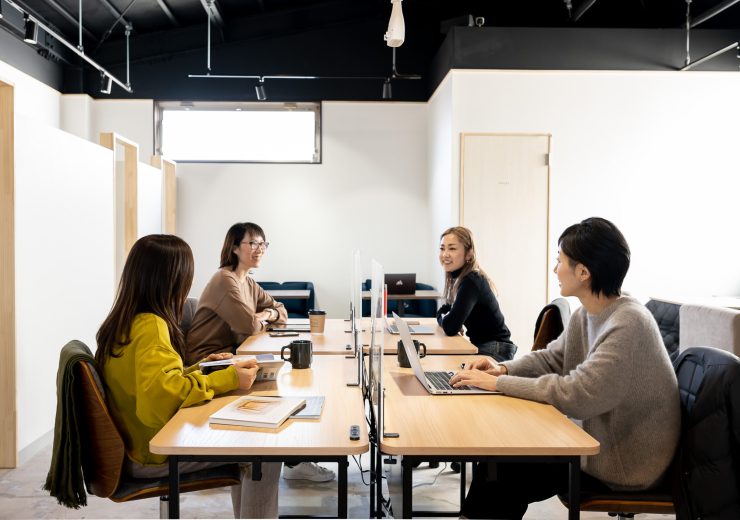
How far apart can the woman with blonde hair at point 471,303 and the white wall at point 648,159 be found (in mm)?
2223

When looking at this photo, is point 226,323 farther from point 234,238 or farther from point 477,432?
point 477,432

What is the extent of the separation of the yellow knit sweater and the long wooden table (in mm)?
976

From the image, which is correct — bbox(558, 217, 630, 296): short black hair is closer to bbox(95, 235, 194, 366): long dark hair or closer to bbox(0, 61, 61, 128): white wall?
bbox(95, 235, 194, 366): long dark hair

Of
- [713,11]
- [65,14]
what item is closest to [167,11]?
[65,14]

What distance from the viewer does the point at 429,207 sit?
24.7 ft

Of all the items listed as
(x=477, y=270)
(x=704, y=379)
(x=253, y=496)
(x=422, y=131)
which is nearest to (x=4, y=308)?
(x=253, y=496)

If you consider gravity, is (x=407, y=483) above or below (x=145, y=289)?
below

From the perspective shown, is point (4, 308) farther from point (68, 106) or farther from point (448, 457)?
point (68, 106)

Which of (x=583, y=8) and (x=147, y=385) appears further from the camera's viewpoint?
(x=583, y=8)

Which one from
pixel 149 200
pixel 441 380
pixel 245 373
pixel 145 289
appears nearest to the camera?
pixel 145 289

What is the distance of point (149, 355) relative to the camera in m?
1.94

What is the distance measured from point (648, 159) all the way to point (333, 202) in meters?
3.42

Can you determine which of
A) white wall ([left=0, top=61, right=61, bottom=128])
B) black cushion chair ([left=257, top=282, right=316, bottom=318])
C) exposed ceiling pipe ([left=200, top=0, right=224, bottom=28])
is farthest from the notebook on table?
white wall ([left=0, top=61, right=61, bottom=128])

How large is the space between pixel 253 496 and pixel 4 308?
195 centimetres
